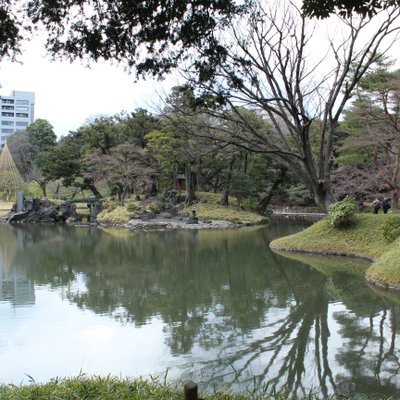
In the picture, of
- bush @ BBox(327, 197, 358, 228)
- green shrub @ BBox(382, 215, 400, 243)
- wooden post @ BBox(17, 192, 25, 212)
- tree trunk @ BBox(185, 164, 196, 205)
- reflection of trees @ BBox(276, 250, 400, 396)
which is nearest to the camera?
reflection of trees @ BBox(276, 250, 400, 396)

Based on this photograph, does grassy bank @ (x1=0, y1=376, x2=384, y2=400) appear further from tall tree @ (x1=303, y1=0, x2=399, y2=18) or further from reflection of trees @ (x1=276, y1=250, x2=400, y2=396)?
tall tree @ (x1=303, y1=0, x2=399, y2=18)

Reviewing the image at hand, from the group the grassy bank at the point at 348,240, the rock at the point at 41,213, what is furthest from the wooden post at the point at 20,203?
the grassy bank at the point at 348,240

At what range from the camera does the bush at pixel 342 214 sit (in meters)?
12.8

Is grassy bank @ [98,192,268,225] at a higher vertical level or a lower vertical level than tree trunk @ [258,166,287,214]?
lower

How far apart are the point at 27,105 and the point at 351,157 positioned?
63160mm

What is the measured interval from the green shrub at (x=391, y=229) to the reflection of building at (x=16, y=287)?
839cm

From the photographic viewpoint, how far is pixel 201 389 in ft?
14.0

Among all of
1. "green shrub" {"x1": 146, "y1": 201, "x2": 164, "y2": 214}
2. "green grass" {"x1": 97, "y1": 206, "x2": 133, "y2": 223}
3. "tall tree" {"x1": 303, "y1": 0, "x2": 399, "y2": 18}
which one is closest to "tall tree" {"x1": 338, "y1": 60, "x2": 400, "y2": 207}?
"green shrub" {"x1": 146, "y1": 201, "x2": 164, "y2": 214}

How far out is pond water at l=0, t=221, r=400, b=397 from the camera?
188 inches

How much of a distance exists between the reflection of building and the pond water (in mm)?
34

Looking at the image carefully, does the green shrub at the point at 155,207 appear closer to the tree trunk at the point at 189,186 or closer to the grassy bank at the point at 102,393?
the tree trunk at the point at 189,186

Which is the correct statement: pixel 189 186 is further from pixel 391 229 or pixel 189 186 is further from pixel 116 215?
pixel 391 229

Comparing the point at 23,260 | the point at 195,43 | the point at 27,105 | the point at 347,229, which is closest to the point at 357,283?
the point at 347,229

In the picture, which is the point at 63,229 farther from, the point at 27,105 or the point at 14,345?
the point at 27,105
